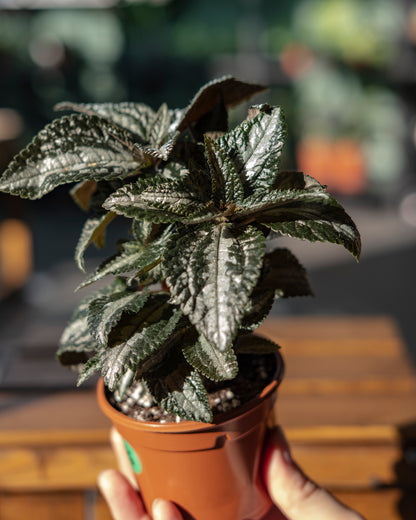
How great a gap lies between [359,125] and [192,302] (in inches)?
177

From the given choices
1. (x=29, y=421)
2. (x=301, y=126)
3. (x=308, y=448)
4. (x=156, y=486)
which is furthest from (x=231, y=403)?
(x=301, y=126)

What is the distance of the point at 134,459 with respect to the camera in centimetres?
75


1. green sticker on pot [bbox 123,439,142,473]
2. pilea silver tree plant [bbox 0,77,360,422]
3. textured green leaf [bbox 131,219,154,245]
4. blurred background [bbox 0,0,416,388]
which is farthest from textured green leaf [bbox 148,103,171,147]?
blurred background [bbox 0,0,416,388]

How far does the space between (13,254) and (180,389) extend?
262 centimetres

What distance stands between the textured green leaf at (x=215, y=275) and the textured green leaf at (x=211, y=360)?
107 millimetres

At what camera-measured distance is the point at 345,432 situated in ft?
3.14

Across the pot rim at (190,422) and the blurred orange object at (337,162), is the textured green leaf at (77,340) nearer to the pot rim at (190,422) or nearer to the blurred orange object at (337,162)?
the pot rim at (190,422)

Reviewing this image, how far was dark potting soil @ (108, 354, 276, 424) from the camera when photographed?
0.70 m

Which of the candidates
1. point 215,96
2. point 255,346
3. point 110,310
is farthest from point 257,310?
point 215,96

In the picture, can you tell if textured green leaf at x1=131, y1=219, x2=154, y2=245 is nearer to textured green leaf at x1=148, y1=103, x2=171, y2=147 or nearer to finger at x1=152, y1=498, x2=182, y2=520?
textured green leaf at x1=148, y1=103, x2=171, y2=147

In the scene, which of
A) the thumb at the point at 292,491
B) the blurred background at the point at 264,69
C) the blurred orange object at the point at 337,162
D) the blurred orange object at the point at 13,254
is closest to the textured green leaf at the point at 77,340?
the thumb at the point at 292,491

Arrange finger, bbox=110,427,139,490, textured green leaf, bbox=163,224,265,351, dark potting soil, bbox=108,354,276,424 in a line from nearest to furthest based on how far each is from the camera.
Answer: textured green leaf, bbox=163,224,265,351 < dark potting soil, bbox=108,354,276,424 < finger, bbox=110,427,139,490

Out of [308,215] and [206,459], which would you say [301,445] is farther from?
[308,215]

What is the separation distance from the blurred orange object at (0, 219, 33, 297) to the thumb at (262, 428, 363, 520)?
249 cm
